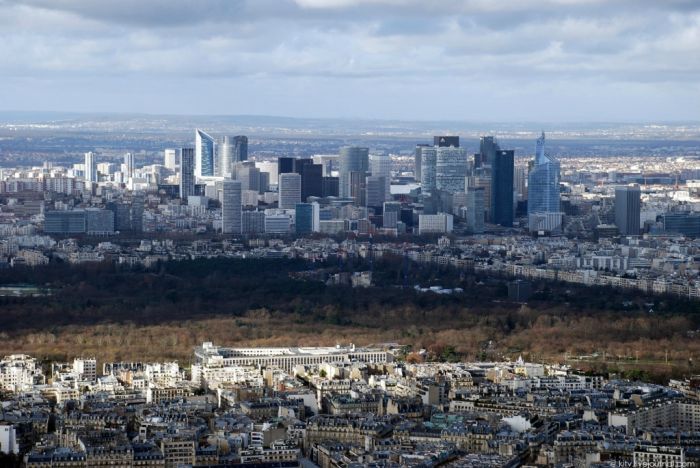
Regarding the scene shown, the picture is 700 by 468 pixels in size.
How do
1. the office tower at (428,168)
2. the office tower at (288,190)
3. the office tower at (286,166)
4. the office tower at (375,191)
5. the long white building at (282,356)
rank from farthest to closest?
1. the office tower at (286,166)
2. the office tower at (428,168)
3. the office tower at (375,191)
4. the office tower at (288,190)
5. the long white building at (282,356)

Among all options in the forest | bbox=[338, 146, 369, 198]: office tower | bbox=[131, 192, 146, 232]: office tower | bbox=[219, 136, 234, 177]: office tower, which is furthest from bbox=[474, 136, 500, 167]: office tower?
the forest

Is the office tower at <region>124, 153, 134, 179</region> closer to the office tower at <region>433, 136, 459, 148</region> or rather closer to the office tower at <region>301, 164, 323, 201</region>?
the office tower at <region>301, 164, 323, 201</region>

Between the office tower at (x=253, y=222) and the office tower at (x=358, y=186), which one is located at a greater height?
the office tower at (x=358, y=186)

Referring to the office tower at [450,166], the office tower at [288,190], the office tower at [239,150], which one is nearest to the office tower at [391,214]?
the office tower at [288,190]

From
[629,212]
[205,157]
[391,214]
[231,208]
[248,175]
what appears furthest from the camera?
[205,157]

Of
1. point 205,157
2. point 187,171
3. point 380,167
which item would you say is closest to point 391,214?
point 187,171

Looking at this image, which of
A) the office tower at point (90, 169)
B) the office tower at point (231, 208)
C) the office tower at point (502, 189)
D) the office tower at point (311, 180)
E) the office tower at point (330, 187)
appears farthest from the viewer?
the office tower at point (90, 169)

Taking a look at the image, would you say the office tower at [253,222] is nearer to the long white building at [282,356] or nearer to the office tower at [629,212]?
the office tower at [629,212]

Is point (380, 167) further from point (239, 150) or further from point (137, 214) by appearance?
point (137, 214)
